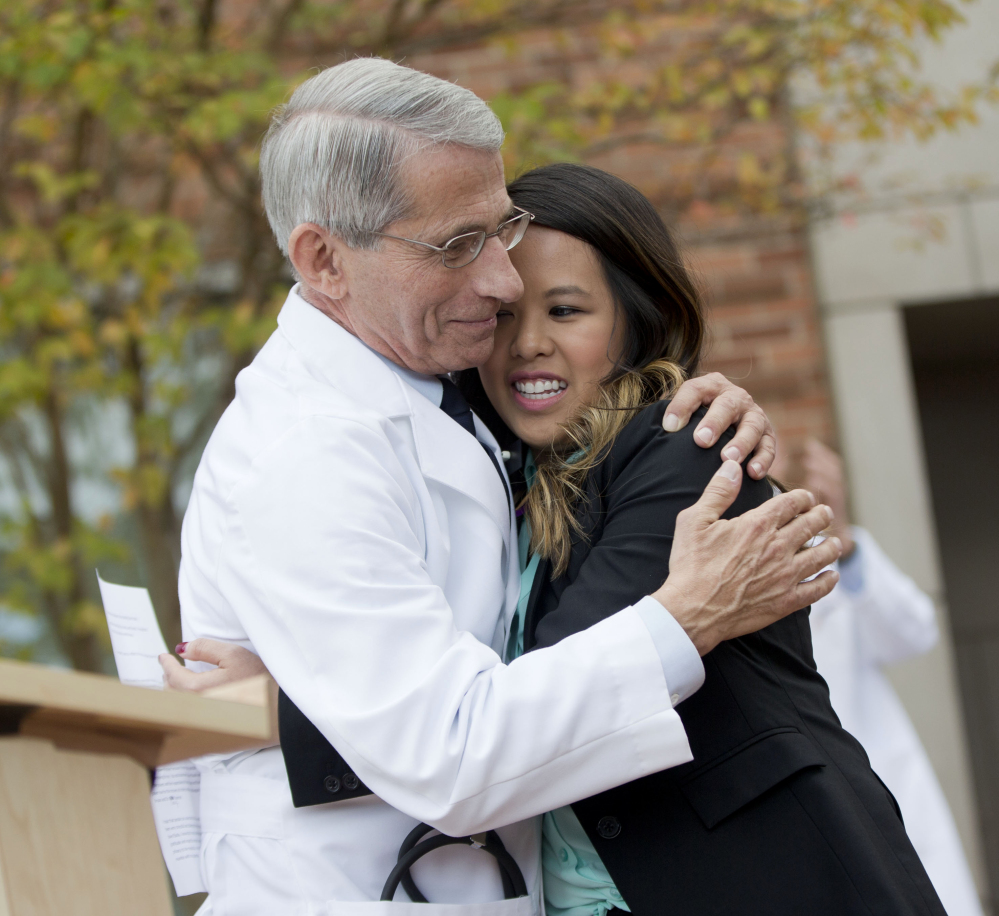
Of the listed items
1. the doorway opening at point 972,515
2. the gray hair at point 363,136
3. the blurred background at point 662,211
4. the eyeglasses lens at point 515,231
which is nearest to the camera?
the gray hair at point 363,136

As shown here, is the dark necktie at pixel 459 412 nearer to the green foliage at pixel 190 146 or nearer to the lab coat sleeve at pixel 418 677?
the lab coat sleeve at pixel 418 677

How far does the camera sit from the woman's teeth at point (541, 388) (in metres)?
2.19

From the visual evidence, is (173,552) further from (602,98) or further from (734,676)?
(734,676)

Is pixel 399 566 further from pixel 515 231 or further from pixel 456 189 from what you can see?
pixel 515 231

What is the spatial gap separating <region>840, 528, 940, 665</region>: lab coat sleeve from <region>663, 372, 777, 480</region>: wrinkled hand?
208cm

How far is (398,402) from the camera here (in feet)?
6.13

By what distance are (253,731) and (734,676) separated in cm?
90

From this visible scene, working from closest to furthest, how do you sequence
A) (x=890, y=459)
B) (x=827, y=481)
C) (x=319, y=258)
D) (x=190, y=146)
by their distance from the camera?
(x=319, y=258) → (x=827, y=481) → (x=190, y=146) → (x=890, y=459)

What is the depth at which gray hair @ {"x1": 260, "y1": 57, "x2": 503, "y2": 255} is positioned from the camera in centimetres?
183

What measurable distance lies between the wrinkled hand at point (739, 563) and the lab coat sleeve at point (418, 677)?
10 centimetres

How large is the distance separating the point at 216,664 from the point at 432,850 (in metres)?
0.44

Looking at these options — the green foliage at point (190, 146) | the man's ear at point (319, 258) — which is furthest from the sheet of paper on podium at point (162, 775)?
the green foliage at point (190, 146)

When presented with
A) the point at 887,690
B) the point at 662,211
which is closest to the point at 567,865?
the point at 887,690

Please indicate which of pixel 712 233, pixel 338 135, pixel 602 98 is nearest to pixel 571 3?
pixel 602 98
